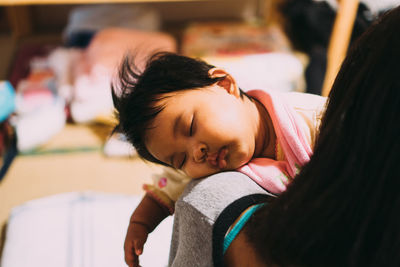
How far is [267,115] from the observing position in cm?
60

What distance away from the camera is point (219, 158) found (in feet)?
1.81

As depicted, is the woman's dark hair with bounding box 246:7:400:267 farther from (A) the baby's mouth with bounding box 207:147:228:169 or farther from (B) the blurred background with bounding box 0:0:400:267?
(B) the blurred background with bounding box 0:0:400:267

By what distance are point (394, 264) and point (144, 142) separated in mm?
387

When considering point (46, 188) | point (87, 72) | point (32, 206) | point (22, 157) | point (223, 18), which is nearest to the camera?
point (32, 206)

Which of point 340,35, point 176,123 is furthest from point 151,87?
point 340,35

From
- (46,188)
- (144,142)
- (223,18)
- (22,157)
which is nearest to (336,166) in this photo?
(144,142)

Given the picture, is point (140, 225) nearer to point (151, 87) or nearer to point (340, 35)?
point (151, 87)

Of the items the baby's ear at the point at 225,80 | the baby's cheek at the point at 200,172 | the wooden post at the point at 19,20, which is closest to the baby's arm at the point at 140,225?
the baby's cheek at the point at 200,172

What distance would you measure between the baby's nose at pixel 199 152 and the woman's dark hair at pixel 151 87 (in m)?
0.08

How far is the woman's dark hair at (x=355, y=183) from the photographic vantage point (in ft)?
1.09

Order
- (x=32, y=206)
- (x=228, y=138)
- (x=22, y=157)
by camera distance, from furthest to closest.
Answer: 1. (x=22, y=157)
2. (x=32, y=206)
3. (x=228, y=138)

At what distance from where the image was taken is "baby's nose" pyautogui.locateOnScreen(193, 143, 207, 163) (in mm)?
543

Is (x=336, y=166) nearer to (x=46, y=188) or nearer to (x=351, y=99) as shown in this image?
(x=351, y=99)

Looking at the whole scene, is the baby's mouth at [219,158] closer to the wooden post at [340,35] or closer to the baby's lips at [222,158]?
the baby's lips at [222,158]
